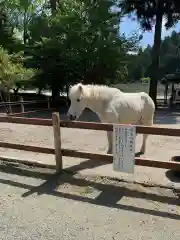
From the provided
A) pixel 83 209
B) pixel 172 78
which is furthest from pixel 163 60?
pixel 83 209

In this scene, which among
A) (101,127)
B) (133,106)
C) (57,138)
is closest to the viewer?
(101,127)

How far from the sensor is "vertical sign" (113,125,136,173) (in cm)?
471

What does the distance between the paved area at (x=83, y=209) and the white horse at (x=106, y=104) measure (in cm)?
139

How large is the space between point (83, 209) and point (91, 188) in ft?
2.49

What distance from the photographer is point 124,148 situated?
475 centimetres

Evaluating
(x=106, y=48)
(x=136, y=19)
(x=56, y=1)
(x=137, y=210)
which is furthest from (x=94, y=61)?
(x=137, y=210)

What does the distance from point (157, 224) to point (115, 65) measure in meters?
16.9

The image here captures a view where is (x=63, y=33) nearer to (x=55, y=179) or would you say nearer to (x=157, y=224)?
(x=55, y=179)

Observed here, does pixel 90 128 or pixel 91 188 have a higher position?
pixel 90 128

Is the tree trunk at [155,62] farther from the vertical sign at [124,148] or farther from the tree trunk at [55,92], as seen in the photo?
the vertical sign at [124,148]

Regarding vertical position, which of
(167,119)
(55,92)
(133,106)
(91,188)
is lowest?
(167,119)

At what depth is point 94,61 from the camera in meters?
19.2

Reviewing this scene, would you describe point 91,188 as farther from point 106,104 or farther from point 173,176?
point 106,104

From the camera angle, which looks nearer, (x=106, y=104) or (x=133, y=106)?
(x=106, y=104)
